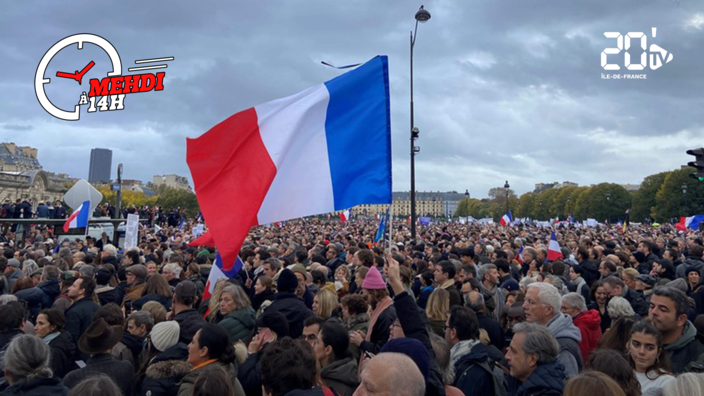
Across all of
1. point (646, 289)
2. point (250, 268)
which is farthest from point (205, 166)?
point (646, 289)

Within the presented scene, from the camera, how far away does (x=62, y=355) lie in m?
4.83

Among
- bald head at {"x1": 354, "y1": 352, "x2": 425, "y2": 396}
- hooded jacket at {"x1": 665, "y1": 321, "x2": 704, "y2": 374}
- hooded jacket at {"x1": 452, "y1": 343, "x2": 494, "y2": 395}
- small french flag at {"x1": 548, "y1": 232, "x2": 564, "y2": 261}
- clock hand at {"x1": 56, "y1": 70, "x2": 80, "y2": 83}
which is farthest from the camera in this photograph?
clock hand at {"x1": 56, "y1": 70, "x2": 80, "y2": 83}

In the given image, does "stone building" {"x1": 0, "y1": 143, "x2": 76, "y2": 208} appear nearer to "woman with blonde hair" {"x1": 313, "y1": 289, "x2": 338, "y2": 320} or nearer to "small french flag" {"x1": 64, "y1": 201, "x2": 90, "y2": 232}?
"small french flag" {"x1": 64, "y1": 201, "x2": 90, "y2": 232}

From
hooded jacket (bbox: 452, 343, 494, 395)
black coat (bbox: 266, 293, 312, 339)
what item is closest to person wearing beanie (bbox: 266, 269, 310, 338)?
black coat (bbox: 266, 293, 312, 339)

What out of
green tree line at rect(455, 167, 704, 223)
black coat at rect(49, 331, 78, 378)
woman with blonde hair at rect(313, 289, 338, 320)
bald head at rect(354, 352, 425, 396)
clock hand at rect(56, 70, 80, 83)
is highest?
clock hand at rect(56, 70, 80, 83)

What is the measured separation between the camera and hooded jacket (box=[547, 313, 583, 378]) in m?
4.38

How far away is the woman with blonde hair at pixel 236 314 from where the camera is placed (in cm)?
525

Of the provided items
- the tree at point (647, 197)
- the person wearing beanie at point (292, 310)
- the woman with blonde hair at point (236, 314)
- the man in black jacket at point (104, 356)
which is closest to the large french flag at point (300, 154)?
the woman with blonde hair at point (236, 314)

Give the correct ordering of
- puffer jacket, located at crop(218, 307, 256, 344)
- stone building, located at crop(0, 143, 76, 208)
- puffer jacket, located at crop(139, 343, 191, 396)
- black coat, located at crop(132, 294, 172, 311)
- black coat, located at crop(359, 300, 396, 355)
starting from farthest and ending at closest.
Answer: stone building, located at crop(0, 143, 76, 208)
black coat, located at crop(132, 294, 172, 311)
puffer jacket, located at crop(218, 307, 256, 344)
black coat, located at crop(359, 300, 396, 355)
puffer jacket, located at crop(139, 343, 191, 396)

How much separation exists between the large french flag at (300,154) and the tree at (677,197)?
87.2m

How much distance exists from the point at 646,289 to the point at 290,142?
6.15 m

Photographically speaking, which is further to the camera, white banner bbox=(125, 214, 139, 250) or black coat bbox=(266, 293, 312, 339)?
white banner bbox=(125, 214, 139, 250)

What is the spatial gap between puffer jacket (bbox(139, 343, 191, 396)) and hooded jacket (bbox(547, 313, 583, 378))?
3114mm

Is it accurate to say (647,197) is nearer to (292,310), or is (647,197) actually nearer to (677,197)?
(677,197)
